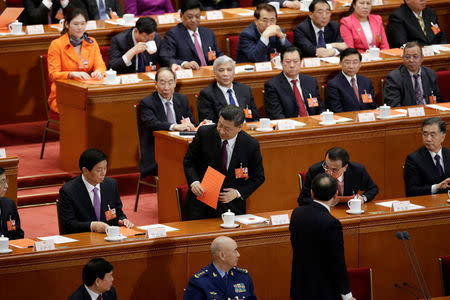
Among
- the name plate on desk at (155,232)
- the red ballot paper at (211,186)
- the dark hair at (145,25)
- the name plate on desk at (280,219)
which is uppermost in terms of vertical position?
the dark hair at (145,25)

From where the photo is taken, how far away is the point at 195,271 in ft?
16.2

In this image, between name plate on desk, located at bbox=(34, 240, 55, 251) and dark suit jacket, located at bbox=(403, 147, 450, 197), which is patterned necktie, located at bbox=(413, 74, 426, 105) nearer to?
dark suit jacket, located at bbox=(403, 147, 450, 197)

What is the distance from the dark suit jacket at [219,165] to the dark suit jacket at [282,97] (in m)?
1.68

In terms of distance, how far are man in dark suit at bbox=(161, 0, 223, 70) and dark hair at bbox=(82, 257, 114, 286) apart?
11.6ft

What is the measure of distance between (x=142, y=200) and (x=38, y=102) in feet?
5.24

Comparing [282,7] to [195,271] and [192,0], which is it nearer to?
[192,0]

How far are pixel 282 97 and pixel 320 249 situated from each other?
9.29 ft

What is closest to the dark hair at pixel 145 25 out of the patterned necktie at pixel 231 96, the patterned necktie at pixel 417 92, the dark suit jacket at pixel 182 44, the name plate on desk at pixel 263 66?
the dark suit jacket at pixel 182 44

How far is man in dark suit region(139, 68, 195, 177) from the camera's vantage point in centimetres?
658

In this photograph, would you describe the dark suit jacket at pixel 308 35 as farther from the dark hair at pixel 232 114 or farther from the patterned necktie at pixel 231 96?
the dark hair at pixel 232 114

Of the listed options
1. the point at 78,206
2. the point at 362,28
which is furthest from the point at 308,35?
the point at 78,206

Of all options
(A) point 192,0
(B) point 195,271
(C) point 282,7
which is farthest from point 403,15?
(B) point 195,271

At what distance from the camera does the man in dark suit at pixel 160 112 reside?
6.58 meters

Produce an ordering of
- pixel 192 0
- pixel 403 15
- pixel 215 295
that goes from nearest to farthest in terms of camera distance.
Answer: pixel 215 295 < pixel 192 0 < pixel 403 15
